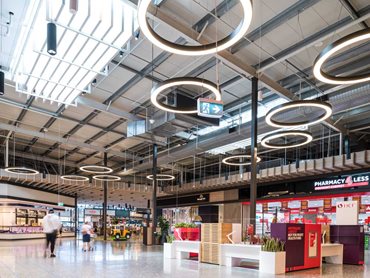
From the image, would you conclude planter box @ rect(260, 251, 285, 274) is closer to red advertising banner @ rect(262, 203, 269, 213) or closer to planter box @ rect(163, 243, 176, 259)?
planter box @ rect(163, 243, 176, 259)

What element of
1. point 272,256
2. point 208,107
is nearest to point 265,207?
point 272,256

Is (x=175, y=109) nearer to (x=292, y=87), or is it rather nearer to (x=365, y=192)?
(x=292, y=87)

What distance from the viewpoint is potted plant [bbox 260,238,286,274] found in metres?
8.78

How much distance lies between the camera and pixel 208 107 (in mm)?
8953

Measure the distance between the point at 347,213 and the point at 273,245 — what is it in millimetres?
3932

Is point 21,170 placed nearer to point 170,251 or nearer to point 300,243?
point 170,251

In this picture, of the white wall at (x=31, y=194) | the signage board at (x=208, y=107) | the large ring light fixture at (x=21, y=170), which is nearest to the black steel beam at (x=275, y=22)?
the signage board at (x=208, y=107)

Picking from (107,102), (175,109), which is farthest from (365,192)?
(107,102)

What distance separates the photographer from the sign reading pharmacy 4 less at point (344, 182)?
57.2ft

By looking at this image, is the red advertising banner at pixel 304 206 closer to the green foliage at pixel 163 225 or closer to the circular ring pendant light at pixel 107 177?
the green foliage at pixel 163 225

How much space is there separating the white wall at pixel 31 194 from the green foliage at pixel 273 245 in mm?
23038

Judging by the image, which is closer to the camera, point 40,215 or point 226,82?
point 226,82

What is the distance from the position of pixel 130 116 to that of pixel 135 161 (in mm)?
7967

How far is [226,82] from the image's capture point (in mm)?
13078
